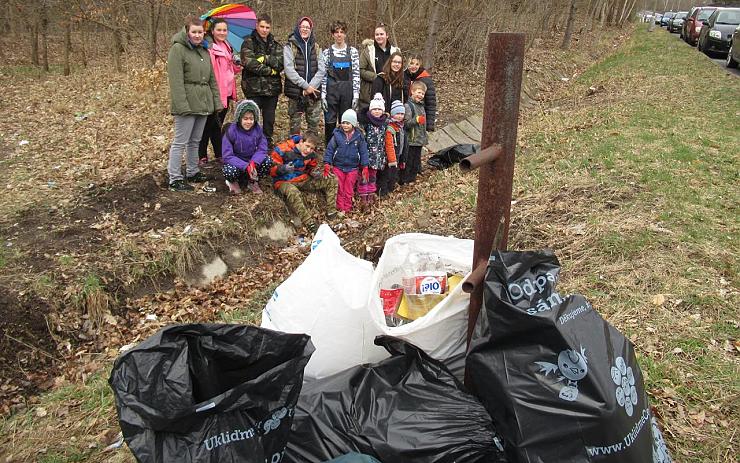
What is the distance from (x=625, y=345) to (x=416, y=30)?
13948 mm

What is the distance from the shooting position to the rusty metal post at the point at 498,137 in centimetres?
183

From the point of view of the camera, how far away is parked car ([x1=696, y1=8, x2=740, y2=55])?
16.4 metres

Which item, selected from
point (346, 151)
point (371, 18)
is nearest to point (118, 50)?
point (371, 18)

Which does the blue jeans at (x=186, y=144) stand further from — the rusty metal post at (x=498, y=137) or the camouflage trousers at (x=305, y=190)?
the rusty metal post at (x=498, y=137)

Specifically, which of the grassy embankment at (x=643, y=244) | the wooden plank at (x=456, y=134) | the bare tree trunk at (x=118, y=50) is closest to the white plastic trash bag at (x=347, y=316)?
the grassy embankment at (x=643, y=244)

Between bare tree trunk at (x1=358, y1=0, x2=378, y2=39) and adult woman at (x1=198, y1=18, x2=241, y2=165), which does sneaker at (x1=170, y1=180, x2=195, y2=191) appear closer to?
adult woman at (x1=198, y1=18, x2=241, y2=165)

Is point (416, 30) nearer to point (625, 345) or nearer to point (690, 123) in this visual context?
point (690, 123)

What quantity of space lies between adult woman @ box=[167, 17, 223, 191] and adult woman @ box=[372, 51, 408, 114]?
2206mm

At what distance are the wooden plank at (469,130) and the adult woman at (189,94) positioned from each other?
5.13 m

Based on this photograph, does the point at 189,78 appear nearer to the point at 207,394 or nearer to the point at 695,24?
the point at 207,394

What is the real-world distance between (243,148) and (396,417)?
4810 millimetres

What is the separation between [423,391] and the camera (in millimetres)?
2096

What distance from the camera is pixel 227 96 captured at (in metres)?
6.75

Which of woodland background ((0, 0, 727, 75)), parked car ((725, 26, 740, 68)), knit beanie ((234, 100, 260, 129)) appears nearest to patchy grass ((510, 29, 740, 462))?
knit beanie ((234, 100, 260, 129))
